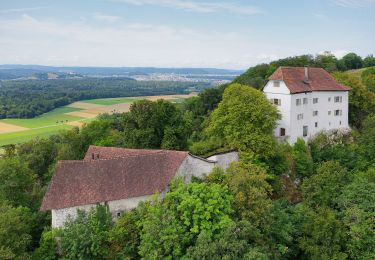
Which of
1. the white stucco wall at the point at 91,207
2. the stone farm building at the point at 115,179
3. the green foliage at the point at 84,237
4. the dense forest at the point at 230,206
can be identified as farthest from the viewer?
the stone farm building at the point at 115,179

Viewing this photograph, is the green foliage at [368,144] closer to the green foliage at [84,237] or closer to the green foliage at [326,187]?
the green foliage at [326,187]

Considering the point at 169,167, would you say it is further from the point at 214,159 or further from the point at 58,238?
the point at 58,238

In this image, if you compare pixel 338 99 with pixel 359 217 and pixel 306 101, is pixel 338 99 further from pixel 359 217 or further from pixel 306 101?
pixel 359 217

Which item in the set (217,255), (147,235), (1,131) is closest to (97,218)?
(147,235)

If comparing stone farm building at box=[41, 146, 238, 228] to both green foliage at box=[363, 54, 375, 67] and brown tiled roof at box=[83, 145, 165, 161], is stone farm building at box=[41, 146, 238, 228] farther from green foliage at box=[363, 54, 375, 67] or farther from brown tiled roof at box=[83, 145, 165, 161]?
green foliage at box=[363, 54, 375, 67]

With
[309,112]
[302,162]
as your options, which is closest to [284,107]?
[309,112]

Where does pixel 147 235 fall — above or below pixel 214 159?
below

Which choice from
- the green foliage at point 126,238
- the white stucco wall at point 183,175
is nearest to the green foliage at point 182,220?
the green foliage at point 126,238
